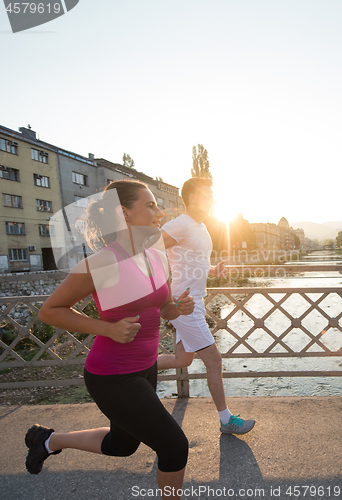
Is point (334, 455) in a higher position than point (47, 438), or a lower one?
lower

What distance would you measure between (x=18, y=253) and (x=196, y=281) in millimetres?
30855

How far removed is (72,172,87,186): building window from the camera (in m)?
37.1

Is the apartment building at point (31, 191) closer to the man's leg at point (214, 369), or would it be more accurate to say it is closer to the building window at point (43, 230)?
the building window at point (43, 230)

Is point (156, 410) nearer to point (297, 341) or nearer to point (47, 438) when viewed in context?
point (47, 438)

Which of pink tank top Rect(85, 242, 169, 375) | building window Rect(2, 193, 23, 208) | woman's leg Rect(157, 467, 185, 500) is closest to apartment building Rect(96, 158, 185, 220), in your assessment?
building window Rect(2, 193, 23, 208)

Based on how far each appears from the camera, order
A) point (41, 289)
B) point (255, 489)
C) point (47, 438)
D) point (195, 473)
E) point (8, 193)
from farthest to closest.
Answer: point (8, 193) < point (41, 289) < point (195, 473) < point (255, 489) < point (47, 438)

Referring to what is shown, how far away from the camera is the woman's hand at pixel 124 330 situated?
1331 millimetres

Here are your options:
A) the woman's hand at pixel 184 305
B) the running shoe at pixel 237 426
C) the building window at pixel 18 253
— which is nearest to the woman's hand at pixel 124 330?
the woman's hand at pixel 184 305

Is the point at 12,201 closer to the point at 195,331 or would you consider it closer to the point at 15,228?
the point at 15,228

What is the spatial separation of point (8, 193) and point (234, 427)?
3211 centimetres

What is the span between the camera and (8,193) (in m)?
29.7

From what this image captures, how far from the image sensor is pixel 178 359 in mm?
2807

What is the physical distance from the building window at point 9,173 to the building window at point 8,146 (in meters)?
1.58

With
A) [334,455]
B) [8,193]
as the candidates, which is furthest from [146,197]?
[8,193]
